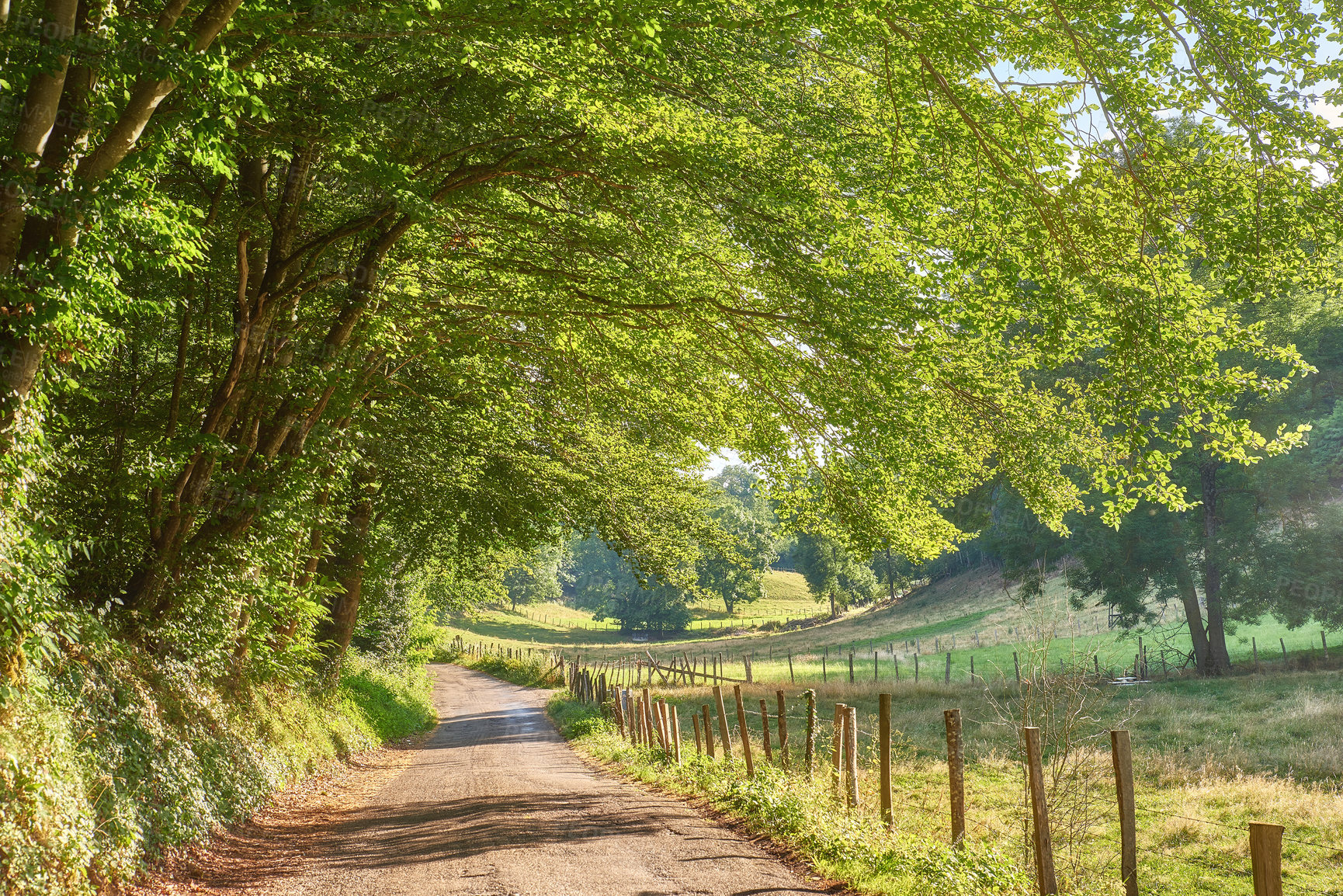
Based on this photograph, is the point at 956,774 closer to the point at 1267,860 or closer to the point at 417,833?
the point at 1267,860

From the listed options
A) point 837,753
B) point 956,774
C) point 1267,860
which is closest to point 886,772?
point 956,774

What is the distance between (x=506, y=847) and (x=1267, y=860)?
6.49 meters

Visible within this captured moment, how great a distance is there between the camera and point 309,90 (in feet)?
28.3

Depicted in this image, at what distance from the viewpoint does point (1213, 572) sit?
29859 mm

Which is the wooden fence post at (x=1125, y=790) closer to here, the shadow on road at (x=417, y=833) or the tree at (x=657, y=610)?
the shadow on road at (x=417, y=833)

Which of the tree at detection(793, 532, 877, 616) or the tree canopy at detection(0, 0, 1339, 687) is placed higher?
the tree canopy at detection(0, 0, 1339, 687)

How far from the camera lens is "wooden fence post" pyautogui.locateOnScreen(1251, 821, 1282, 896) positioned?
177 inches

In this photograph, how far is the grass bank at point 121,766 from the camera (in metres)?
5.57

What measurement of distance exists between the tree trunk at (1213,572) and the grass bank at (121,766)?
29.8 metres

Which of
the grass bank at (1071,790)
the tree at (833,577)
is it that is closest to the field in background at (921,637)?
the grass bank at (1071,790)

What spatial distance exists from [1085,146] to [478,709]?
91.9 ft

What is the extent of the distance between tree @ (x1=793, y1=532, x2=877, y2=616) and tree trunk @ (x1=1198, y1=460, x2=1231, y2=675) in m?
37.3

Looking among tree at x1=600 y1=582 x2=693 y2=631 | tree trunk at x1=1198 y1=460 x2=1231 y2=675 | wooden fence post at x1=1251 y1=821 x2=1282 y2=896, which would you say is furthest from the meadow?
tree at x1=600 y1=582 x2=693 y2=631

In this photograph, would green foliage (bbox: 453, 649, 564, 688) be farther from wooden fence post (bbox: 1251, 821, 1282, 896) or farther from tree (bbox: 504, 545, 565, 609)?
wooden fence post (bbox: 1251, 821, 1282, 896)
